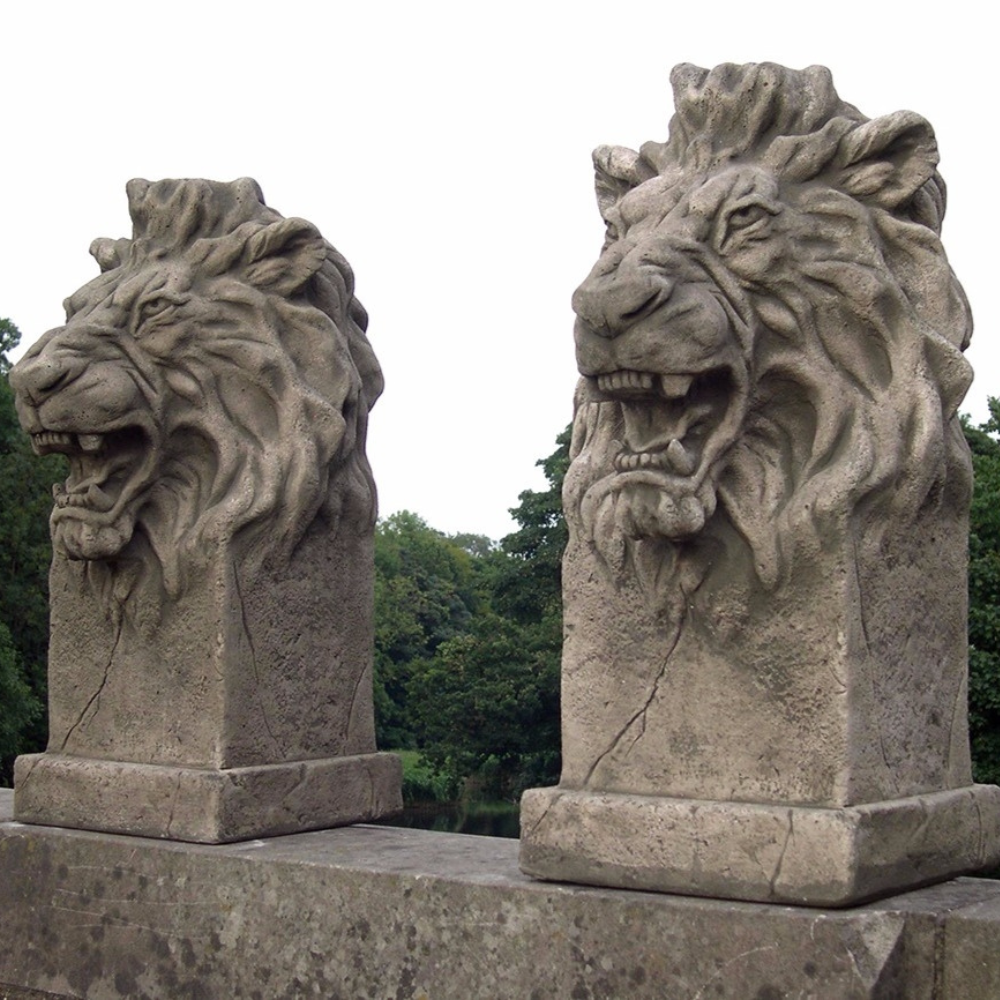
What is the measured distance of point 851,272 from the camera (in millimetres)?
3871

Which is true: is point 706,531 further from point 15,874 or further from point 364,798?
point 15,874

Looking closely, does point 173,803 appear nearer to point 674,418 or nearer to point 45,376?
point 45,376

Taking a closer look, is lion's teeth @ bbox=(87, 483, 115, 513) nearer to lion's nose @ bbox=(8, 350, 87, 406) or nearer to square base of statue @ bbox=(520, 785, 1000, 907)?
lion's nose @ bbox=(8, 350, 87, 406)

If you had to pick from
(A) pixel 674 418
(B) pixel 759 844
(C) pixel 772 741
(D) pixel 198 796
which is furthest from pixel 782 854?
(D) pixel 198 796

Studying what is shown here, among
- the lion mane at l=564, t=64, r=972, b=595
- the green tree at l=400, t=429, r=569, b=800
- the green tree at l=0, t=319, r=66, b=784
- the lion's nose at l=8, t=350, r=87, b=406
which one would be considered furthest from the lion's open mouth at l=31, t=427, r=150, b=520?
the green tree at l=0, t=319, r=66, b=784

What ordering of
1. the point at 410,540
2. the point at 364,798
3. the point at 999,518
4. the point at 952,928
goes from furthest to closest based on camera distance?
the point at 410,540 → the point at 999,518 → the point at 364,798 → the point at 952,928

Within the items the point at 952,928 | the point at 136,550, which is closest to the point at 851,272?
the point at 952,928

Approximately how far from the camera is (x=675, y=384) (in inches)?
150

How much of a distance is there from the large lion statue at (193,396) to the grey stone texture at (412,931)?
2.95ft

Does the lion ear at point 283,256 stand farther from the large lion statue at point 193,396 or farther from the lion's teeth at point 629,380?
the lion's teeth at point 629,380

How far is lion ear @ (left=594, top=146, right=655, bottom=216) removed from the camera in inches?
169

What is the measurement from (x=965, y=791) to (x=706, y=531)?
0.95 meters

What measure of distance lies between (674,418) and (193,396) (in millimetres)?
1764

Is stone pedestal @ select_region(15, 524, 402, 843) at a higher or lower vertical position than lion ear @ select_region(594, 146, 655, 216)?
lower
